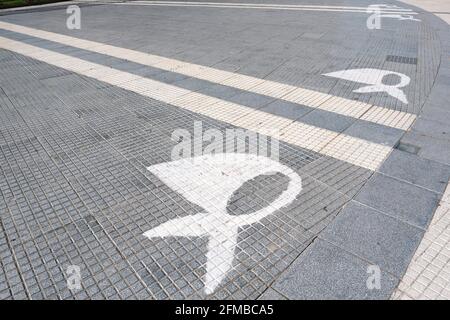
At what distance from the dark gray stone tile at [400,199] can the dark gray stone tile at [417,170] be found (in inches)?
7.1

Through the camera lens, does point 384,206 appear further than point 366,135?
No

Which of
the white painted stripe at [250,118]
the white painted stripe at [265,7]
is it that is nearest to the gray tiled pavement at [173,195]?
the white painted stripe at [250,118]

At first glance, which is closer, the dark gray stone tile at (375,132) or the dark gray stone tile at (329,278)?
the dark gray stone tile at (329,278)

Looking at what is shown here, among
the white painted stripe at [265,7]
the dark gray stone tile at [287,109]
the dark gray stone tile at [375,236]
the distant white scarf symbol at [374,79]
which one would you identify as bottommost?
the dark gray stone tile at [375,236]

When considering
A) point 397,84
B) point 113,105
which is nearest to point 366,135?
point 397,84

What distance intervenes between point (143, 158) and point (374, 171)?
3585mm

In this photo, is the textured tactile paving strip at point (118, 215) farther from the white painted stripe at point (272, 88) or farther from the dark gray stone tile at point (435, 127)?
the dark gray stone tile at point (435, 127)

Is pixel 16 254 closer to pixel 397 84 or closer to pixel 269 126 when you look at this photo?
pixel 269 126

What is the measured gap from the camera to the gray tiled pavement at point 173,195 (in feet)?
12.3

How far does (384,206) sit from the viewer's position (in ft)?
15.5

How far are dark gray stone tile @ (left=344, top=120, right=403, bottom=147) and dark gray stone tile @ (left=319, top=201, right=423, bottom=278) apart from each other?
2.08 m

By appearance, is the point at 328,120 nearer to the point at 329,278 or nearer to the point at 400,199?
the point at 400,199
